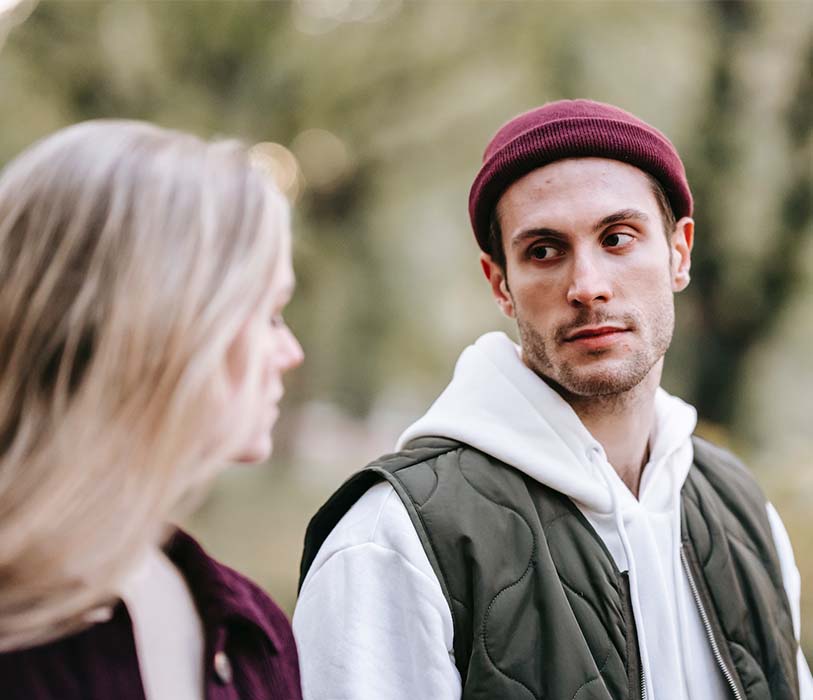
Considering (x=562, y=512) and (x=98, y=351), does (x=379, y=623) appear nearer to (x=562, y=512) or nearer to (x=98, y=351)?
(x=562, y=512)

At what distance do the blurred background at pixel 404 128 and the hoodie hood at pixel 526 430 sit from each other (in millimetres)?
3482

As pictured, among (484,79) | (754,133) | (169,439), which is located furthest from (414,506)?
(754,133)

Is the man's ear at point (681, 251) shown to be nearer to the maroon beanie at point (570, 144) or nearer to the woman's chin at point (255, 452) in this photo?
the maroon beanie at point (570, 144)

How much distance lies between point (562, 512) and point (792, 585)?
2.32 feet

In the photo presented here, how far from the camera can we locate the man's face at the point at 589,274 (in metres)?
1.80

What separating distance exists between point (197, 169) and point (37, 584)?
558 mm

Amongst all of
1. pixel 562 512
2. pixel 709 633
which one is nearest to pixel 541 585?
pixel 562 512

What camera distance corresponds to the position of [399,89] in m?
5.86

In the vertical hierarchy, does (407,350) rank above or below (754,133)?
below

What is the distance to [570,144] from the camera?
1.81m

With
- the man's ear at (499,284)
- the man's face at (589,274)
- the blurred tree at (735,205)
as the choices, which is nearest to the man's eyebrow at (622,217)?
the man's face at (589,274)

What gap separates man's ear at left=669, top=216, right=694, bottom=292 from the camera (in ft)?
6.59

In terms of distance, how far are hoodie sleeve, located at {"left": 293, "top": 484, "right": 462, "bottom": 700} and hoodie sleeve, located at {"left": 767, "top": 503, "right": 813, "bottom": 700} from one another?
874 millimetres

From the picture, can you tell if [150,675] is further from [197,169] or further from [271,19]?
[271,19]
